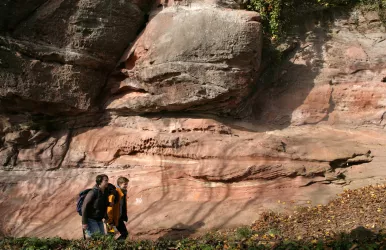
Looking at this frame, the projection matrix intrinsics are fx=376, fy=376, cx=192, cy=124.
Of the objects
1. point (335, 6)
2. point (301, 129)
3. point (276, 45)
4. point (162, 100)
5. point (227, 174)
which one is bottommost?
point (227, 174)

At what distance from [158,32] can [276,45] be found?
3002 mm

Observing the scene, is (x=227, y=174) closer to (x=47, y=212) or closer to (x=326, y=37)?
(x=47, y=212)

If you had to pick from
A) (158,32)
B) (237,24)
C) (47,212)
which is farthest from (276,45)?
(47,212)

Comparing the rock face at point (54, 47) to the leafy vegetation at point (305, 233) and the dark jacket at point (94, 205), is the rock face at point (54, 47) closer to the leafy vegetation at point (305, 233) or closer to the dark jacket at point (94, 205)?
the dark jacket at point (94, 205)

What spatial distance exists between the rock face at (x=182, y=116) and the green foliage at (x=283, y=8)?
35cm

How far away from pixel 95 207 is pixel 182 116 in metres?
3.48

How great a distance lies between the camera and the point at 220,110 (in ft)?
27.3

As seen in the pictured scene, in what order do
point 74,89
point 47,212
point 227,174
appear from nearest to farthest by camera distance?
point 227,174, point 47,212, point 74,89

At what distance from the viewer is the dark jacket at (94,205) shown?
5.39m

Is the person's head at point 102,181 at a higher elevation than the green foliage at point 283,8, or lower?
lower

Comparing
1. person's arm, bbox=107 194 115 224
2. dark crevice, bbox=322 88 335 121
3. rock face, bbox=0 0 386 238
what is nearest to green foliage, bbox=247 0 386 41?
rock face, bbox=0 0 386 238

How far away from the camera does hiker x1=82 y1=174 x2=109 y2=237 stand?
17.7 feet

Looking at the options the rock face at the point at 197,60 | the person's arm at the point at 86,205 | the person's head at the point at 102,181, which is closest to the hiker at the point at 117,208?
the person's head at the point at 102,181

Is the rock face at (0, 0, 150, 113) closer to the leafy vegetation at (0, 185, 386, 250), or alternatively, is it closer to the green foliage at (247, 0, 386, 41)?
the green foliage at (247, 0, 386, 41)
